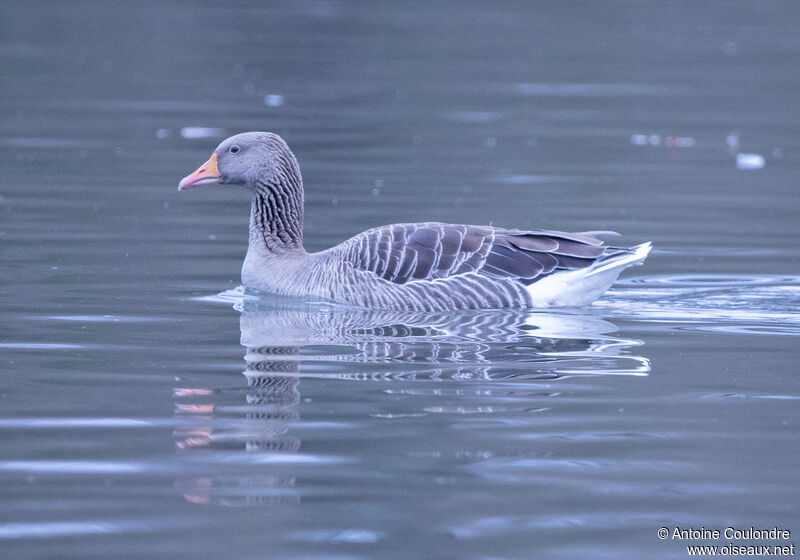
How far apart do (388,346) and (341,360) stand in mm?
650

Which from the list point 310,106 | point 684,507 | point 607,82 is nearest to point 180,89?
point 310,106

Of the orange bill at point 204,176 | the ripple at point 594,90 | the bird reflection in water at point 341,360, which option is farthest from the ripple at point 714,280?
the ripple at point 594,90

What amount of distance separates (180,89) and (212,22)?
11459 millimetres

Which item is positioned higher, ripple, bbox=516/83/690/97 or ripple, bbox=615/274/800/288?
ripple, bbox=516/83/690/97

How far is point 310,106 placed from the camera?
25.3 m

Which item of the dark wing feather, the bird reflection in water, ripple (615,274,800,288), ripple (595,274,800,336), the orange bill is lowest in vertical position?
the bird reflection in water

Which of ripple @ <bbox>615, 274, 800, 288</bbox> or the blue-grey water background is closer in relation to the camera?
the blue-grey water background

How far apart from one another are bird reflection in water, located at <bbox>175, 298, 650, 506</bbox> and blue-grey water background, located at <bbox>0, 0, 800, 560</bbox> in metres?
0.03

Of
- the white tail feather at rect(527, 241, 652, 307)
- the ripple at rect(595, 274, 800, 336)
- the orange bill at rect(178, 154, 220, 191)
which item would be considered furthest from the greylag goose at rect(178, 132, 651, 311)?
the orange bill at rect(178, 154, 220, 191)

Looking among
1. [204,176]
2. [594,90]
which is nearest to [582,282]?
[204,176]

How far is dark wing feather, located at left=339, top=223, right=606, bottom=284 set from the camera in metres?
12.2

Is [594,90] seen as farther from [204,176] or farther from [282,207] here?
[204,176]

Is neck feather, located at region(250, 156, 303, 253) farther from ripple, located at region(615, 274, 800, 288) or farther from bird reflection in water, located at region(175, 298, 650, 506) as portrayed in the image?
ripple, located at region(615, 274, 800, 288)

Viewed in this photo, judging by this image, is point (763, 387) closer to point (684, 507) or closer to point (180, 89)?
point (684, 507)
